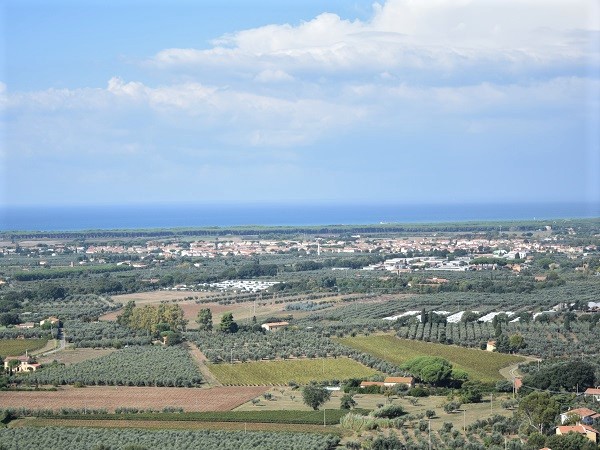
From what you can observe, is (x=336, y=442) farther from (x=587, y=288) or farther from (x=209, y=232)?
(x=209, y=232)

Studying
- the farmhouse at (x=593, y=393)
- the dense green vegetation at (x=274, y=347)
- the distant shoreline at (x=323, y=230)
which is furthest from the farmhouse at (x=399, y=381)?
the distant shoreline at (x=323, y=230)

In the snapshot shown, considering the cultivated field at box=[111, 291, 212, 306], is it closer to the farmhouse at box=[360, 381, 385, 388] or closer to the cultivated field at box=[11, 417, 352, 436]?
the farmhouse at box=[360, 381, 385, 388]

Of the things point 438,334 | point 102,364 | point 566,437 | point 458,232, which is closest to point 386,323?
point 438,334

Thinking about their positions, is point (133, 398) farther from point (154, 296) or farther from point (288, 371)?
point (154, 296)

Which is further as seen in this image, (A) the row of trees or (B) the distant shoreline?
(B) the distant shoreline

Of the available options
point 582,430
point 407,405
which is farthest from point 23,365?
point 582,430

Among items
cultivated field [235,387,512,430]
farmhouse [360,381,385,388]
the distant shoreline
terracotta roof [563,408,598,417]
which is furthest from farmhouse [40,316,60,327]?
the distant shoreline
